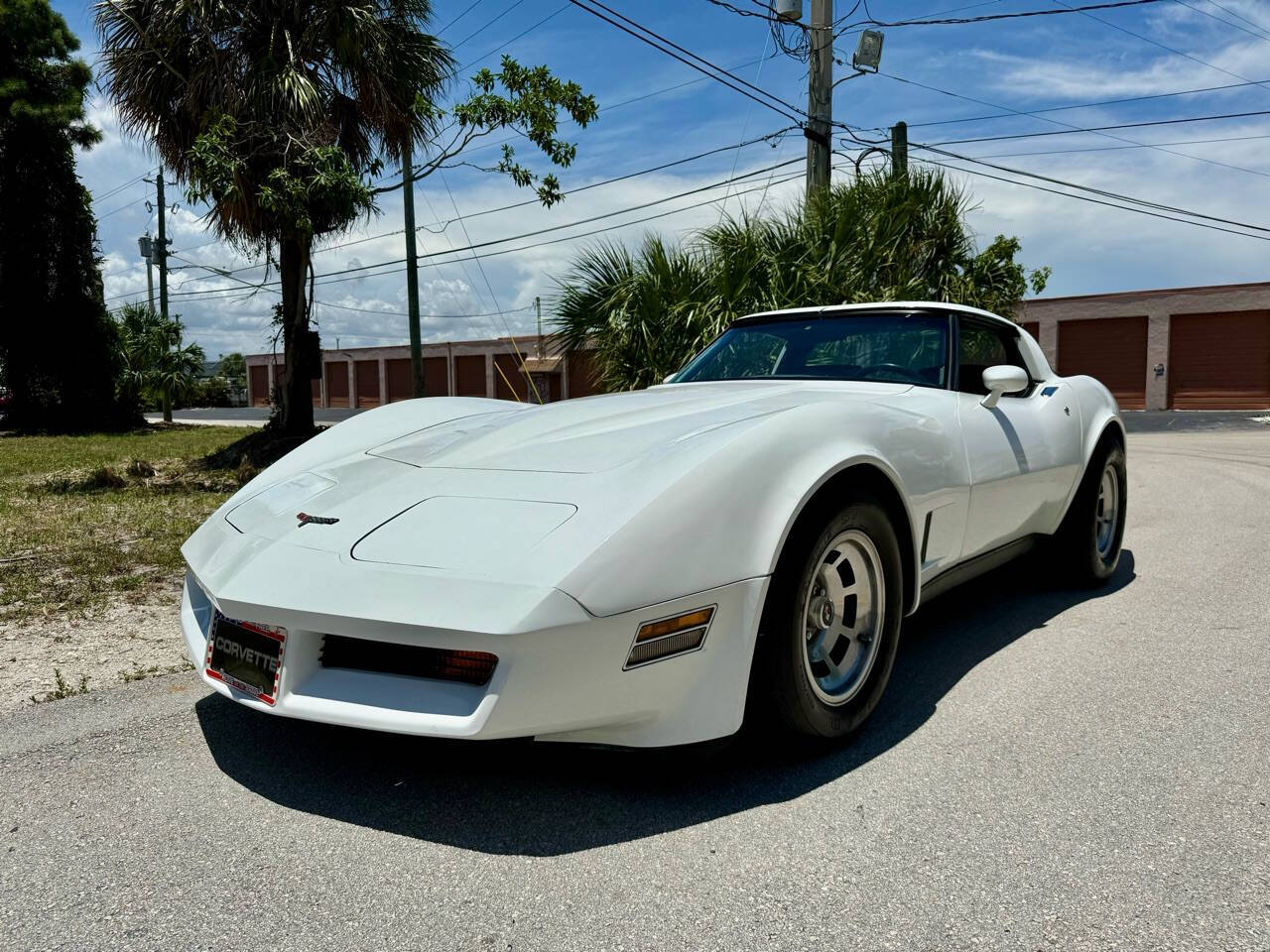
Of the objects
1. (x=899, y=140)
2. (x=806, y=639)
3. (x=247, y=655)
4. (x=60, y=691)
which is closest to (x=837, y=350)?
(x=806, y=639)

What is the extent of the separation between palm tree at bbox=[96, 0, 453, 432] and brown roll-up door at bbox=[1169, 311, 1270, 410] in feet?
85.9

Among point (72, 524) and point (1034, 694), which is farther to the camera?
point (72, 524)

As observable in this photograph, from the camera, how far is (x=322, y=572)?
2.25m

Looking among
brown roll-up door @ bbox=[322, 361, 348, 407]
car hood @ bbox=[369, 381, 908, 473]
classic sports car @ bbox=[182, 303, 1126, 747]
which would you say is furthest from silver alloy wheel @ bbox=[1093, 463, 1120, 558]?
brown roll-up door @ bbox=[322, 361, 348, 407]

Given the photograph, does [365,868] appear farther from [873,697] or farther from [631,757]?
[873,697]

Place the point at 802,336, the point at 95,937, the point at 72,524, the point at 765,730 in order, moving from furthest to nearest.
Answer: the point at 72,524
the point at 802,336
the point at 765,730
the point at 95,937

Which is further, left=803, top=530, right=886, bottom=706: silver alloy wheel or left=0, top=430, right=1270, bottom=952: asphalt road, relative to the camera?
left=803, top=530, right=886, bottom=706: silver alloy wheel

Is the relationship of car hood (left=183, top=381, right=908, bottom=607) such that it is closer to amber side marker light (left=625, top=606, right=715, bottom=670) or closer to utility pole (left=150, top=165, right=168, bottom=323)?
amber side marker light (left=625, top=606, right=715, bottom=670)

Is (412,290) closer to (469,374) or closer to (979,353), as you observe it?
(979,353)

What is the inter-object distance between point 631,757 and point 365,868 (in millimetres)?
622

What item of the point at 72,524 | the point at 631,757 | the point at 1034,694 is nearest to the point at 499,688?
the point at 631,757

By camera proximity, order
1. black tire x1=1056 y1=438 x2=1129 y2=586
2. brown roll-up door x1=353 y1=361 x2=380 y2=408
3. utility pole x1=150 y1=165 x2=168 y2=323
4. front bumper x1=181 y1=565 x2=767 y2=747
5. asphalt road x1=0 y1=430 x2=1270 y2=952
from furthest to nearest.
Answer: brown roll-up door x1=353 y1=361 x2=380 y2=408, utility pole x1=150 y1=165 x2=168 y2=323, black tire x1=1056 y1=438 x2=1129 y2=586, front bumper x1=181 y1=565 x2=767 y2=747, asphalt road x1=0 y1=430 x2=1270 y2=952

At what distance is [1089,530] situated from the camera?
14.2ft

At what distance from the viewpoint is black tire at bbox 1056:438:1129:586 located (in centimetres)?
432
